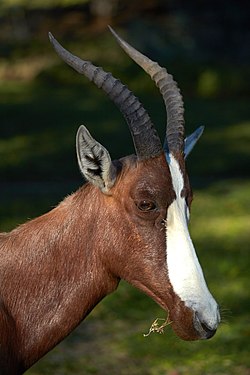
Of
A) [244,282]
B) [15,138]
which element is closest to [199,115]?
[15,138]

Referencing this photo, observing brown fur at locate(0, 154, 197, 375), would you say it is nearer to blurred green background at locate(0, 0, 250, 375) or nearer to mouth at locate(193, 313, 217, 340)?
mouth at locate(193, 313, 217, 340)

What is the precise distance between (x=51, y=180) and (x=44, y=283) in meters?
13.6

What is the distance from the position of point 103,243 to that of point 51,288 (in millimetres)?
390

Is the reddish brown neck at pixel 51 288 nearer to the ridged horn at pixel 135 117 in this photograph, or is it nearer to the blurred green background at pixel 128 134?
the ridged horn at pixel 135 117

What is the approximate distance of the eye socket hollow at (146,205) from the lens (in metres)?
6.12

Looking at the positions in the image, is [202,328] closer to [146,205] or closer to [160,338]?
[146,205]

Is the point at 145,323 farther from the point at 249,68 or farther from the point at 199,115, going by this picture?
the point at 249,68

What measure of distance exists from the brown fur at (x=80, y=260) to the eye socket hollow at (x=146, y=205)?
0.02 meters

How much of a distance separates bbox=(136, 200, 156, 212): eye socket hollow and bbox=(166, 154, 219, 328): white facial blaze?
0.10 meters

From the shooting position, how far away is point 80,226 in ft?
20.6

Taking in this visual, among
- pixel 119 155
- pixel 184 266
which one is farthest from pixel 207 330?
pixel 119 155

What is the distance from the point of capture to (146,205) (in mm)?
6125

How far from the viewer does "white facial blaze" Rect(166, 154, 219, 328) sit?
584 cm

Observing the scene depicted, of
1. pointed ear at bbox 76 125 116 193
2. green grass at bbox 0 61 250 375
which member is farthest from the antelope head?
green grass at bbox 0 61 250 375
